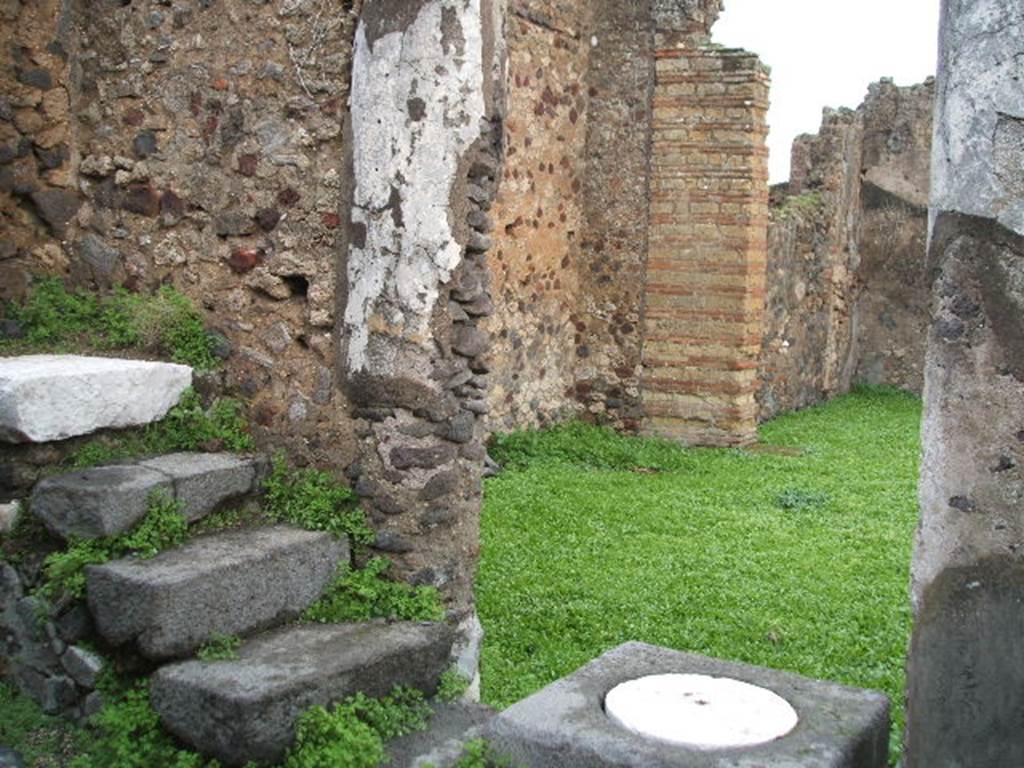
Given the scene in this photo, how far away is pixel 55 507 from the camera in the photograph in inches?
146

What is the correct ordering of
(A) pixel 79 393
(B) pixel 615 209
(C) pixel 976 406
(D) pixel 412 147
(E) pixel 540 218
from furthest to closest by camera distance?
(B) pixel 615 209 < (E) pixel 540 218 < (D) pixel 412 147 < (A) pixel 79 393 < (C) pixel 976 406

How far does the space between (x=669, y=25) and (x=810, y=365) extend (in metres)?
5.05

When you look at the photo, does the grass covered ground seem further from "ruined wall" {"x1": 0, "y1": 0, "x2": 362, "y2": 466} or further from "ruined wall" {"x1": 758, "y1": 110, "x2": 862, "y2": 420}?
"ruined wall" {"x1": 758, "y1": 110, "x2": 862, "y2": 420}

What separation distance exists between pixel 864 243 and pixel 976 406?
13.1 meters

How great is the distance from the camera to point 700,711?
307cm

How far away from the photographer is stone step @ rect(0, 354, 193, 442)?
3.74 meters

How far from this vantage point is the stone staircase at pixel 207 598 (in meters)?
3.21

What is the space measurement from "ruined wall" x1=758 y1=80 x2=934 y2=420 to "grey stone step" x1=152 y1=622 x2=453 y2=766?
390 inches

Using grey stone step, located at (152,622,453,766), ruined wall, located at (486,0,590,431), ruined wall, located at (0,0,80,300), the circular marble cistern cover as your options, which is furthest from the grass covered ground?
ruined wall, located at (0,0,80,300)

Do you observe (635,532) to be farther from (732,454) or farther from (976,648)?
(976,648)

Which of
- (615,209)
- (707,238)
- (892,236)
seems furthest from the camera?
(892,236)

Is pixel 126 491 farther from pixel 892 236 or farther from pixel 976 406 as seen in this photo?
pixel 892 236

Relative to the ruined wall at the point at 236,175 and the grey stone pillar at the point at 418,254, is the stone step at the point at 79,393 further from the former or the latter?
the grey stone pillar at the point at 418,254

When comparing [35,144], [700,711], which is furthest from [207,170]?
[700,711]
